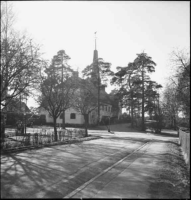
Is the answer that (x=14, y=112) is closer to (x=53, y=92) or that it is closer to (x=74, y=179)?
(x=53, y=92)

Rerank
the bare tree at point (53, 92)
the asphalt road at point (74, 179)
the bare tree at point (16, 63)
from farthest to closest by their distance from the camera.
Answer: the bare tree at point (53, 92), the bare tree at point (16, 63), the asphalt road at point (74, 179)

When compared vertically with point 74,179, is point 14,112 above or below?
above

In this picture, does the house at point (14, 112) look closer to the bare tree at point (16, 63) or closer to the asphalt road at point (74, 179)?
the bare tree at point (16, 63)

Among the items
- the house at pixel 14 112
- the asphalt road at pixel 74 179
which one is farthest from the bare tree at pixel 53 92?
the asphalt road at pixel 74 179

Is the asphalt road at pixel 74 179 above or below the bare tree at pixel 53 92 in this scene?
below

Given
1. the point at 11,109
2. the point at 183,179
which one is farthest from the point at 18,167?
the point at 11,109

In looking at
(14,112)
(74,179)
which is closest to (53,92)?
(14,112)

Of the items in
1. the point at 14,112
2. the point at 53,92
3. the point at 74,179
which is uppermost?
the point at 53,92

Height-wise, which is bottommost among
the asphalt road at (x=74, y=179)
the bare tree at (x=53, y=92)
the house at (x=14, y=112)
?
the asphalt road at (x=74, y=179)

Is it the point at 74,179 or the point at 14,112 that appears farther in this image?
the point at 14,112

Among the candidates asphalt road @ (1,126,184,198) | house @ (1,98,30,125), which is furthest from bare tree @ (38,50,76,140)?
asphalt road @ (1,126,184,198)

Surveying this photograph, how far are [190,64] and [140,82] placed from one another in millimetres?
24892

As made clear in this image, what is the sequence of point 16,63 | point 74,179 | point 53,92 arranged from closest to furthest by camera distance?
point 74,179
point 16,63
point 53,92

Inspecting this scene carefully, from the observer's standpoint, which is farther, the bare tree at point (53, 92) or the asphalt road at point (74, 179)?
the bare tree at point (53, 92)
